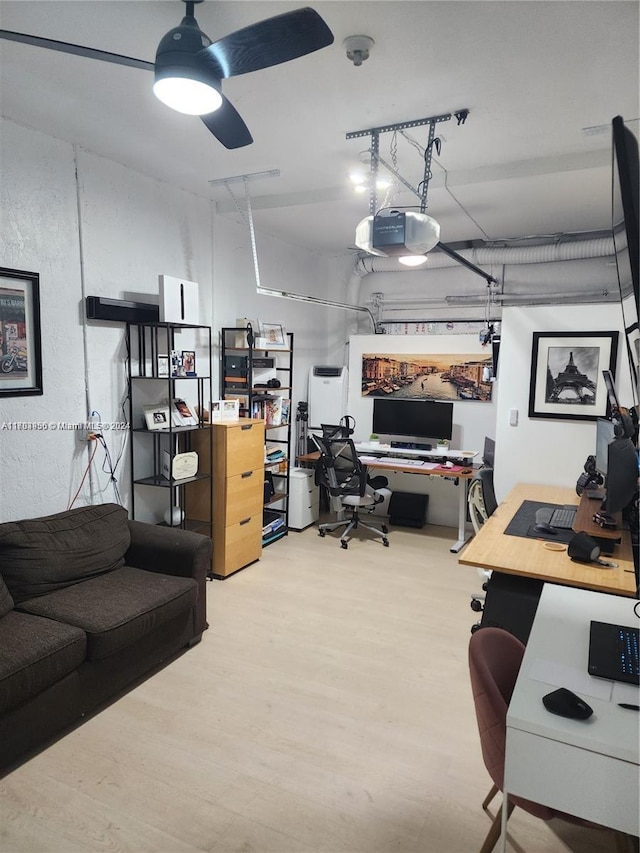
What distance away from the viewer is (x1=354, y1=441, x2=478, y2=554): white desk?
5.04m

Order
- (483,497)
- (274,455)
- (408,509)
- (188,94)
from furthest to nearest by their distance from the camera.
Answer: (408,509), (274,455), (483,497), (188,94)

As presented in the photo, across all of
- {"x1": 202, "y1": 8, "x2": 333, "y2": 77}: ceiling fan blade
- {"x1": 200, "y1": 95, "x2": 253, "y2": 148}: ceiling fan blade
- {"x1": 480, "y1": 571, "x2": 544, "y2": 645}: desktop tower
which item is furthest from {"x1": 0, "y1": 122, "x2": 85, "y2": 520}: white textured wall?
{"x1": 480, "y1": 571, "x2": 544, "y2": 645}: desktop tower

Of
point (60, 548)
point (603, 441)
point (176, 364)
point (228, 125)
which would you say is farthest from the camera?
point (176, 364)

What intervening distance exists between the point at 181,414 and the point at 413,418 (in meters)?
2.75

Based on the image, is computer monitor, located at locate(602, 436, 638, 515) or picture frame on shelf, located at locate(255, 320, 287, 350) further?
picture frame on shelf, located at locate(255, 320, 287, 350)

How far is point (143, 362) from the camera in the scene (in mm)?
3861

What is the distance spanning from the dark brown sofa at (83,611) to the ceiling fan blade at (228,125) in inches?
84.7

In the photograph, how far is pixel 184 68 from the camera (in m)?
1.69

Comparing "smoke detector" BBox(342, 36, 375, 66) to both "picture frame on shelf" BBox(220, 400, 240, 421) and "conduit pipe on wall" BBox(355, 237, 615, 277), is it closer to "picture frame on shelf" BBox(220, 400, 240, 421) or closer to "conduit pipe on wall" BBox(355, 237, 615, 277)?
"picture frame on shelf" BBox(220, 400, 240, 421)

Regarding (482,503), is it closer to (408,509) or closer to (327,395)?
(408,509)

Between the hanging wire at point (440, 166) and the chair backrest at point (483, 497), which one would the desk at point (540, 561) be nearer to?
the chair backrest at point (483, 497)

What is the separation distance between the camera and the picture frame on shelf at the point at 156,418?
12.3 feet

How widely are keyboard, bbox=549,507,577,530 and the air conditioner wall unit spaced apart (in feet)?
9.98

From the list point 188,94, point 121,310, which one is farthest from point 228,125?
point 121,310
